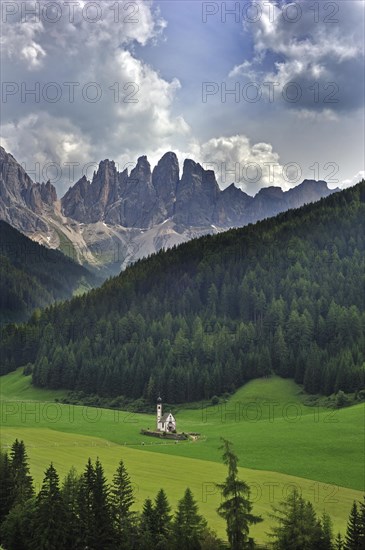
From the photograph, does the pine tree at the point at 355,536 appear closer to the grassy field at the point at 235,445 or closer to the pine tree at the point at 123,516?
the grassy field at the point at 235,445

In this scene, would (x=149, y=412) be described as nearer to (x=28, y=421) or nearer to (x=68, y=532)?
(x=28, y=421)

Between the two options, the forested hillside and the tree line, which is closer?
the tree line

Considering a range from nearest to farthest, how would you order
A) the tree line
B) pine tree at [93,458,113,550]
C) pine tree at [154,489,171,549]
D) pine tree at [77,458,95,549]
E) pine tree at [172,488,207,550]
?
the tree line < pine tree at [172,488,207,550] < pine tree at [154,489,171,549] < pine tree at [93,458,113,550] < pine tree at [77,458,95,549]

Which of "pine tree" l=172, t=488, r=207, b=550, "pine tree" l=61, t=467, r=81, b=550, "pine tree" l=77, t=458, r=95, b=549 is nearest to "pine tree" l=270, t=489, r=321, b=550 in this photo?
"pine tree" l=172, t=488, r=207, b=550

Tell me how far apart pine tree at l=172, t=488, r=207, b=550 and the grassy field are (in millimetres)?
7654

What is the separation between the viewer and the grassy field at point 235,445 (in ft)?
213

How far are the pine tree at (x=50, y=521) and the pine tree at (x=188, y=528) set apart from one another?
36.0 feet

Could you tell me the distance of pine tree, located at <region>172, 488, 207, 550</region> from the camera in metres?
41.8

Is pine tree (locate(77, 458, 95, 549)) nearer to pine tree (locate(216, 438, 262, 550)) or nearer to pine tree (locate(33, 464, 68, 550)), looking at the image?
pine tree (locate(33, 464, 68, 550))

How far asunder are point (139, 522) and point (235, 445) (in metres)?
47.8

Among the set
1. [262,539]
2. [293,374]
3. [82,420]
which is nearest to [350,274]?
[293,374]

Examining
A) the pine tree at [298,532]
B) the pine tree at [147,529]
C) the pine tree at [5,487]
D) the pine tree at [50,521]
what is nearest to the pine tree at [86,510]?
the pine tree at [50,521]

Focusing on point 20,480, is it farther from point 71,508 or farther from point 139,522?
point 139,522

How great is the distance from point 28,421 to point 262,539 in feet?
274
